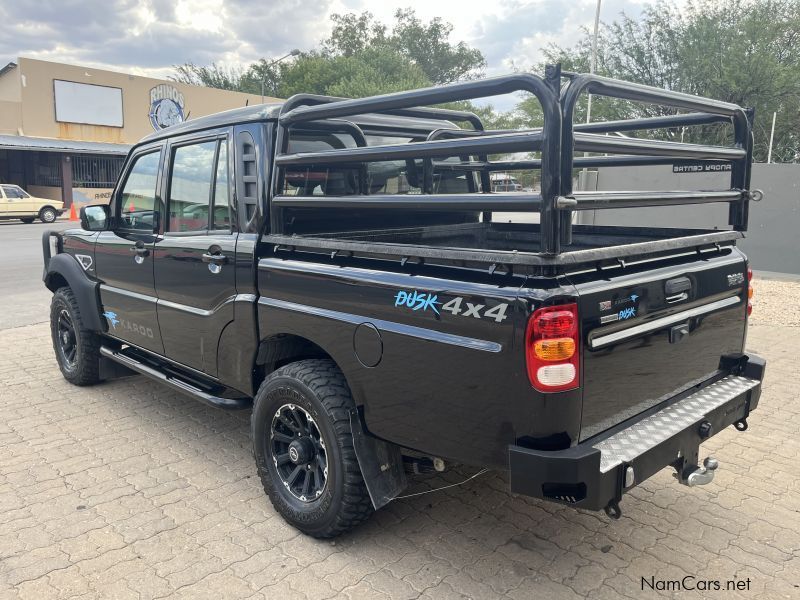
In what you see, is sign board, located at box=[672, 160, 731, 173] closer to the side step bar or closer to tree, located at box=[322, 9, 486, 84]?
the side step bar

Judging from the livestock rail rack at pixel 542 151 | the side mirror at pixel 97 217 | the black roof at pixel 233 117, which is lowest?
the side mirror at pixel 97 217

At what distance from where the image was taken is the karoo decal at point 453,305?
7.96 ft

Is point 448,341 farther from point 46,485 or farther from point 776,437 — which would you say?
point 776,437

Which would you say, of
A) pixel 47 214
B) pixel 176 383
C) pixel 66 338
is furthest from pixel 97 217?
pixel 47 214

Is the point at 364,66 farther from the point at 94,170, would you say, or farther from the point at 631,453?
the point at 631,453

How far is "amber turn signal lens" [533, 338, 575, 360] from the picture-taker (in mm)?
2361

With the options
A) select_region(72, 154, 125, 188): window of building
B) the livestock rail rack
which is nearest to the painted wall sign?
select_region(72, 154, 125, 188): window of building

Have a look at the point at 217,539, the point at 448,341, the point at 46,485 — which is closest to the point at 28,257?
the point at 46,485

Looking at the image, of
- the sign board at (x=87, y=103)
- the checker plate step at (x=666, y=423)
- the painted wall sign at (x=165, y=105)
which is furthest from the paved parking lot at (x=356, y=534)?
the painted wall sign at (x=165, y=105)

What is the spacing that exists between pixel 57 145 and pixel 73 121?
92.8 inches

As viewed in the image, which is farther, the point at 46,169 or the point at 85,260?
the point at 46,169

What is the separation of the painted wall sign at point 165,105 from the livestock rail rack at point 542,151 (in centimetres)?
3371

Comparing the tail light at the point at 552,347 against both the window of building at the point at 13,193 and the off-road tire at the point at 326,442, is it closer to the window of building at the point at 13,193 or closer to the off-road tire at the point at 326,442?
the off-road tire at the point at 326,442

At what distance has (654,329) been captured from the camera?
2779 millimetres
